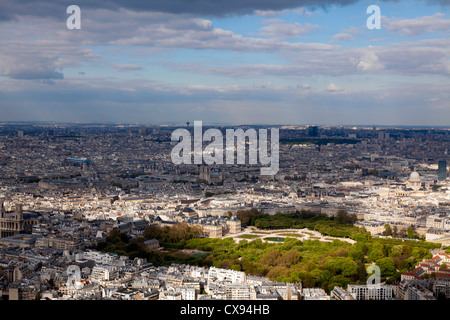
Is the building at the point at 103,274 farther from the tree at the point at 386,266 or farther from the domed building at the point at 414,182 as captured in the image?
the domed building at the point at 414,182

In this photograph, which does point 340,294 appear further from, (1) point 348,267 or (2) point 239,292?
(1) point 348,267

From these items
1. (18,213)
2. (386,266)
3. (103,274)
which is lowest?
(386,266)

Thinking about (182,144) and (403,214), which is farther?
(182,144)

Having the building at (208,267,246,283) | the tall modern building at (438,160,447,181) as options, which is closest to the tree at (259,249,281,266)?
the building at (208,267,246,283)

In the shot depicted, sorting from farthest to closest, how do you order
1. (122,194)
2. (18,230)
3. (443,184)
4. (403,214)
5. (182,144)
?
1. (182,144)
2. (443,184)
3. (122,194)
4. (403,214)
5. (18,230)

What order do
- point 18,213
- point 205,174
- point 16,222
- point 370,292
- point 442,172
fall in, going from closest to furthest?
point 370,292, point 16,222, point 18,213, point 205,174, point 442,172

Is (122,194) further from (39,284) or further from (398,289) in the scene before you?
(398,289)

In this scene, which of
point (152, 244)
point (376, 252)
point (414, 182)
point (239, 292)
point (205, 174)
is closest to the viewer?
point (239, 292)

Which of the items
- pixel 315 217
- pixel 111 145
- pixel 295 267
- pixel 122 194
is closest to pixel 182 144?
pixel 111 145

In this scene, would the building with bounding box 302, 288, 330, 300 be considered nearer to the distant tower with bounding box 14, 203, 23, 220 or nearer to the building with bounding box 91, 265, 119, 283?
the building with bounding box 91, 265, 119, 283

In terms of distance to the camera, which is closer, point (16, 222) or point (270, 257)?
point (270, 257)

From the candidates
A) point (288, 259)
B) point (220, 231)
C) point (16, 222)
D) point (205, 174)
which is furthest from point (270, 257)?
point (205, 174)
